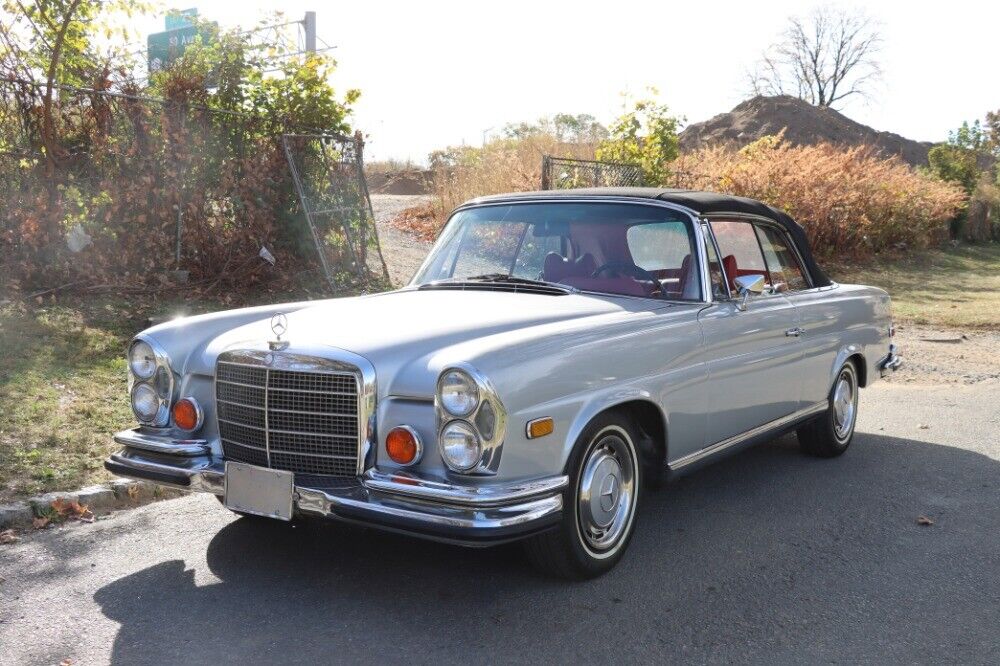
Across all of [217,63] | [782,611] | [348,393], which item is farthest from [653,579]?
[217,63]

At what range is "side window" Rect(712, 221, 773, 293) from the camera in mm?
5309

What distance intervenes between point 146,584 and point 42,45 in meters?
7.77

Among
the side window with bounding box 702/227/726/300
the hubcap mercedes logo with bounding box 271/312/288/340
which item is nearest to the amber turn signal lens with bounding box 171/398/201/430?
the hubcap mercedes logo with bounding box 271/312/288/340

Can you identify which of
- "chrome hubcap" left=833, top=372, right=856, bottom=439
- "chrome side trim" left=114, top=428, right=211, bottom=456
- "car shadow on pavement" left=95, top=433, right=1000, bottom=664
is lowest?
"car shadow on pavement" left=95, top=433, right=1000, bottom=664

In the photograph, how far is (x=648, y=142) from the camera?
16.6 m

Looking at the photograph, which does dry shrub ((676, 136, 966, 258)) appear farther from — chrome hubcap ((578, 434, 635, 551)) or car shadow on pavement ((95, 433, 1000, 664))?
chrome hubcap ((578, 434, 635, 551))

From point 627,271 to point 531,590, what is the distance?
1790 millimetres

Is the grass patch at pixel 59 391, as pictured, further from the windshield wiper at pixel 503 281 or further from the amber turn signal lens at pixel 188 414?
the windshield wiper at pixel 503 281

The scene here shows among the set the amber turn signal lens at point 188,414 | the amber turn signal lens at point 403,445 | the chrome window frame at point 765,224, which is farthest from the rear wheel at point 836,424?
the amber turn signal lens at point 188,414

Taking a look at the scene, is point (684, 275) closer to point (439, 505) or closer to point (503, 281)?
point (503, 281)

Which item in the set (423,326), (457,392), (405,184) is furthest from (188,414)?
(405,184)

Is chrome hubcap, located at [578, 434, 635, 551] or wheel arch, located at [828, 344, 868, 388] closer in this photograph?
chrome hubcap, located at [578, 434, 635, 551]

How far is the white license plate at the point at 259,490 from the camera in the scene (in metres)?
3.75

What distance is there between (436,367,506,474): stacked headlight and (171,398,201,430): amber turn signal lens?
1.30 metres
